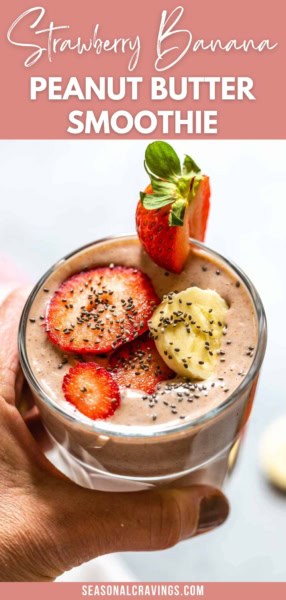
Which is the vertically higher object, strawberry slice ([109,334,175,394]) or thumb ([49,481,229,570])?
strawberry slice ([109,334,175,394])

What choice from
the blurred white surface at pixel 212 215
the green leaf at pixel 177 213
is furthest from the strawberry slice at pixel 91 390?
the blurred white surface at pixel 212 215

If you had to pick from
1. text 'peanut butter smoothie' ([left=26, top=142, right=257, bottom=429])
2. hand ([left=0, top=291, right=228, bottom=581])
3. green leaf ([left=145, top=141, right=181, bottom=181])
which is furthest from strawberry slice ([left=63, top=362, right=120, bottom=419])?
green leaf ([left=145, top=141, right=181, bottom=181])

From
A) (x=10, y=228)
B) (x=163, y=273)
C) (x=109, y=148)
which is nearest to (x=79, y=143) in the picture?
(x=109, y=148)

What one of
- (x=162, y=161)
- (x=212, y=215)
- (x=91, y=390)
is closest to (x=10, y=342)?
(x=91, y=390)

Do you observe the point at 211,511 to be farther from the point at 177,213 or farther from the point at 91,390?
the point at 177,213

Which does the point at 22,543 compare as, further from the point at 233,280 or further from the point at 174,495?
the point at 233,280

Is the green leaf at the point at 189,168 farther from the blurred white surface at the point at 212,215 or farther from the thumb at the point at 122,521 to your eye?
the blurred white surface at the point at 212,215

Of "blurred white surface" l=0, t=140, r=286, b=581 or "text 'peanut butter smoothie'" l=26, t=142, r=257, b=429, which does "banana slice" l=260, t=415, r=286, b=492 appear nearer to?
"blurred white surface" l=0, t=140, r=286, b=581
